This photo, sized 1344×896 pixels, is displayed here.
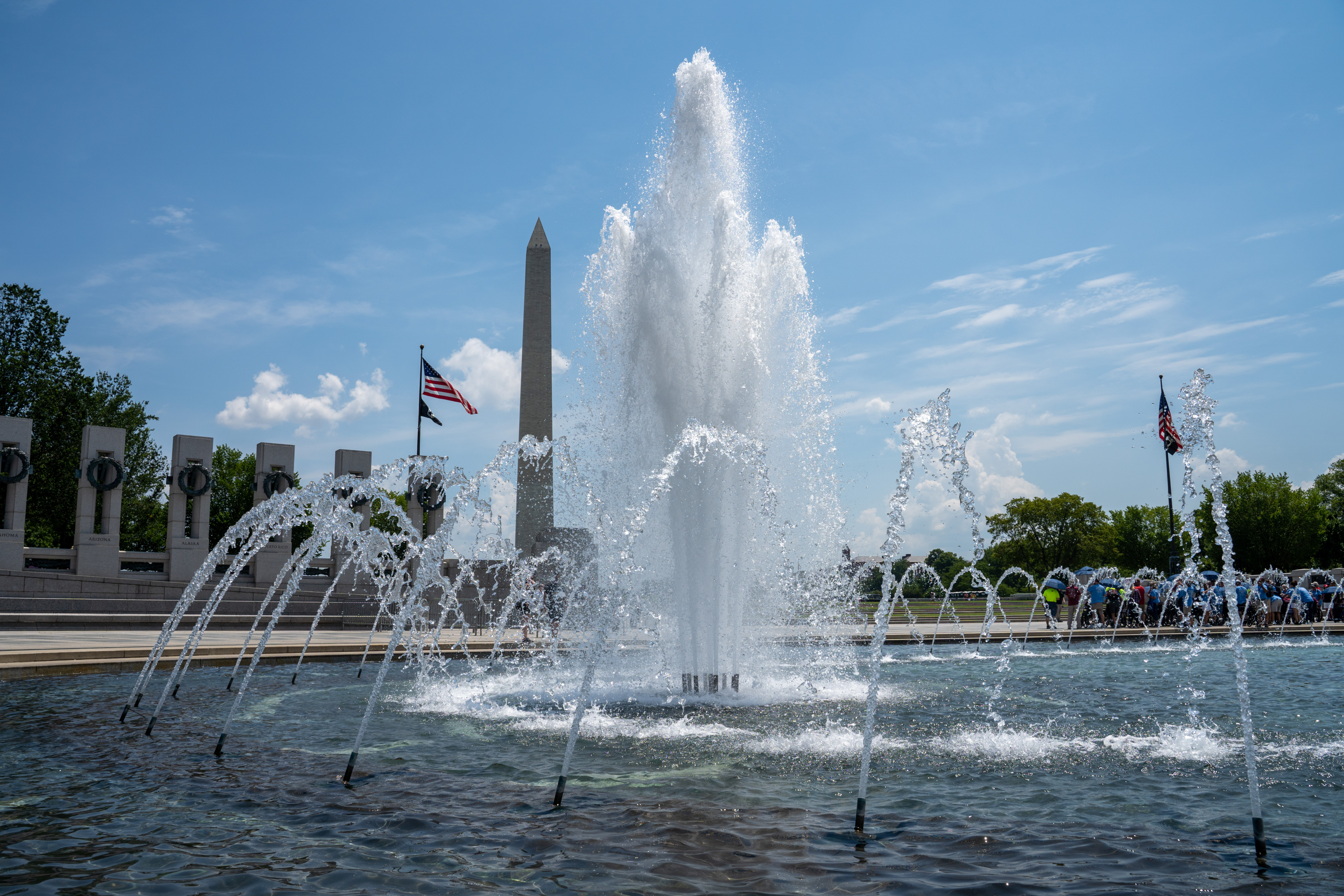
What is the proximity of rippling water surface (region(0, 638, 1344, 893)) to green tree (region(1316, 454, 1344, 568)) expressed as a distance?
199 ft

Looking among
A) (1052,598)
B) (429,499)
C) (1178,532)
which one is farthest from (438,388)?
(1178,532)

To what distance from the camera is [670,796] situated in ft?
21.2

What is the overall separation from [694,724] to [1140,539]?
71.5 metres

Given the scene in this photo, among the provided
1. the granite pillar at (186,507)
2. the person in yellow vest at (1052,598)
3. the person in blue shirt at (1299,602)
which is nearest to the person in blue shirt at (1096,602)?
the person in yellow vest at (1052,598)

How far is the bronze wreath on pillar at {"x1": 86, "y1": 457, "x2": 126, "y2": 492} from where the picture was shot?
2431 centimetres

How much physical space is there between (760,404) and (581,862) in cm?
815

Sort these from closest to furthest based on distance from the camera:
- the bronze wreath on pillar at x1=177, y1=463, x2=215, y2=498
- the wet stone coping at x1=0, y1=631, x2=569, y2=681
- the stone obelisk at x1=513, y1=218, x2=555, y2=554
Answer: the wet stone coping at x1=0, y1=631, x2=569, y2=681
the bronze wreath on pillar at x1=177, y1=463, x2=215, y2=498
the stone obelisk at x1=513, y1=218, x2=555, y2=554

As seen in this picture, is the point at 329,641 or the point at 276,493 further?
the point at 276,493

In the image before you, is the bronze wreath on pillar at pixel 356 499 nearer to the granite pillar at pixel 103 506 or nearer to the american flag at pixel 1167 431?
the granite pillar at pixel 103 506

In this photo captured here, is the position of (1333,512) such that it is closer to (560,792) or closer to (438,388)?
(438,388)

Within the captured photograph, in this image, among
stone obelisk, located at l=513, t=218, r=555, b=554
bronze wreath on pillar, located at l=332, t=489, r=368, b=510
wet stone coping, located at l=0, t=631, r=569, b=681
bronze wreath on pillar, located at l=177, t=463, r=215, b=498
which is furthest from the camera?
stone obelisk, located at l=513, t=218, r=555, b=554

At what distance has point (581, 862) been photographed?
5.04 meters

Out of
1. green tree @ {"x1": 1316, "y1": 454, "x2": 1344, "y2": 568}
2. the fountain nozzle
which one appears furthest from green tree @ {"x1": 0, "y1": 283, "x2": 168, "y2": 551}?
green tree @ {"x1": 1316, "y1": 454, "x2": 1344, "y2": 568}

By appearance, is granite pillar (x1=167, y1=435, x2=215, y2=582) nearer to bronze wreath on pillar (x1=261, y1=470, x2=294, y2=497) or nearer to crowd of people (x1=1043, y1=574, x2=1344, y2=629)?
bronze wreath on pillar (x1=261, y1=470, x2=294, y2=497)
